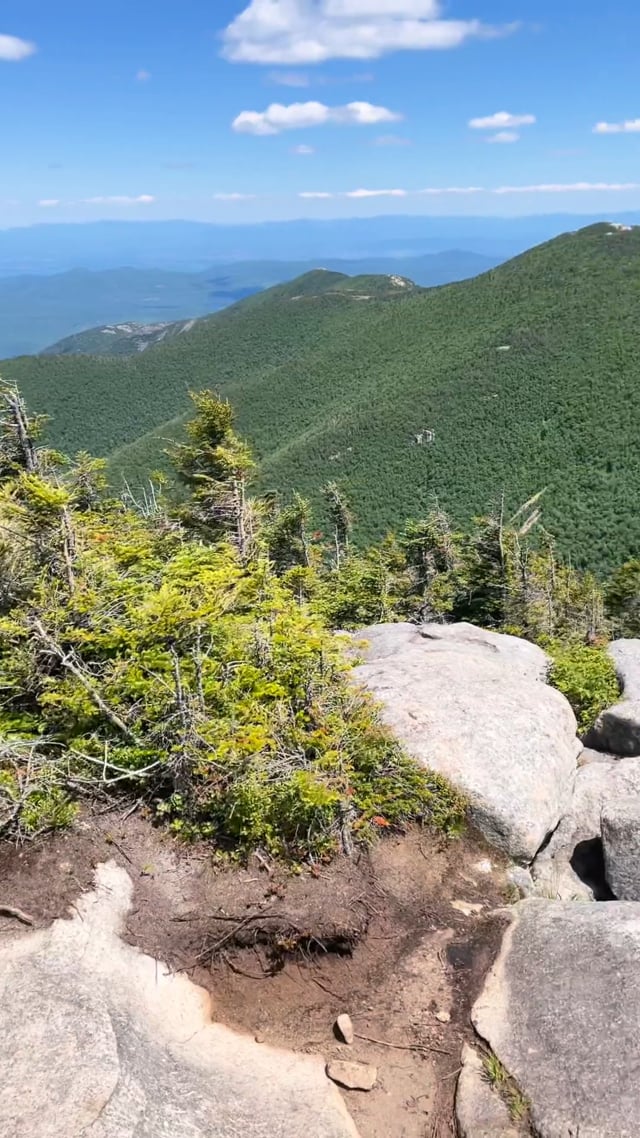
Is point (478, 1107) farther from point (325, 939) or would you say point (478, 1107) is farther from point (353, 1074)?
point (325, 939)

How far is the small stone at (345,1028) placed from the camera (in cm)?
748

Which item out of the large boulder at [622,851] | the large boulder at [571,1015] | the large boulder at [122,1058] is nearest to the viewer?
the large boulder at [122,1058]

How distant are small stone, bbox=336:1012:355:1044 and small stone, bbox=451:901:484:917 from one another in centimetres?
229

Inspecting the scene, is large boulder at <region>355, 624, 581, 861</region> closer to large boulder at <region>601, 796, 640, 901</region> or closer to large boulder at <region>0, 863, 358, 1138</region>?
large boulder at <region>601, 796, 640, 901</region>

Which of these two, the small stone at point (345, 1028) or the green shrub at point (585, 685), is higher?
the small stone at point (345, 1028)

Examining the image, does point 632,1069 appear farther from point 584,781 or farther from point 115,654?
point 115,654

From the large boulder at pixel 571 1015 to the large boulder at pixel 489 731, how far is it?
1652 millimetres

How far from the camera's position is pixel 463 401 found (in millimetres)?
120812

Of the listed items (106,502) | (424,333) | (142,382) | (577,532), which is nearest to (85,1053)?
(106,502)

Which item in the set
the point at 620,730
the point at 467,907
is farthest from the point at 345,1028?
the point at 620,730

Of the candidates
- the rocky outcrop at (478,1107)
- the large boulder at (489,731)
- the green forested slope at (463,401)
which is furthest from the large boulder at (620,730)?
the green forested slope at (463,401)

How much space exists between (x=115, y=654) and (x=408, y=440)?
11021cm

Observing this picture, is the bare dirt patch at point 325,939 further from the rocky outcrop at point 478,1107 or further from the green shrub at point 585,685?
the green shrub at point 585,685

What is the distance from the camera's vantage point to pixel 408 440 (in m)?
116
